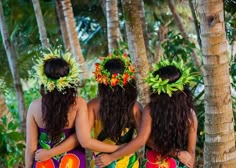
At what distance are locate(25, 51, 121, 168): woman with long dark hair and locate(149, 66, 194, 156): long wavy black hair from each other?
0.37 m

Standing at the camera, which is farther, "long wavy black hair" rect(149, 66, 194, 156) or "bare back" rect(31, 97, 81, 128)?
"bare back" rect(31, 97, 81, 128)

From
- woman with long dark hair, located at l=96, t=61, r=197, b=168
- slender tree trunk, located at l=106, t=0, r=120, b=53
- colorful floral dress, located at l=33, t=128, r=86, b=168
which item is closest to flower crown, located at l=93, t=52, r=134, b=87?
woman with long dark hair, located at l=96, t=61, r=197, b=168

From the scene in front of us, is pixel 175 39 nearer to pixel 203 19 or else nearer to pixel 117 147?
pixel 203 19

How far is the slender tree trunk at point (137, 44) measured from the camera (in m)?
4.62

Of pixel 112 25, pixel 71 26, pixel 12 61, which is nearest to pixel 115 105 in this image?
pixel 112 25

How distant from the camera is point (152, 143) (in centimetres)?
313

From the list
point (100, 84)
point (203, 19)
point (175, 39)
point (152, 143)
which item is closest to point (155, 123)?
point (152, 143)

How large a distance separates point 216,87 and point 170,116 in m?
0.53

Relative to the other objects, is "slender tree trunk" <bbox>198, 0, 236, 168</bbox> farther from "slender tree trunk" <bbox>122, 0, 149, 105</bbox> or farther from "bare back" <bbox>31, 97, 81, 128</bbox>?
"slender tree trunk" <bbox>122, 0, 149, 105</bbox>

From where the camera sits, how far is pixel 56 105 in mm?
3088

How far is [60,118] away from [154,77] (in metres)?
0.76

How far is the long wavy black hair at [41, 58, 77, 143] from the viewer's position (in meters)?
3.06

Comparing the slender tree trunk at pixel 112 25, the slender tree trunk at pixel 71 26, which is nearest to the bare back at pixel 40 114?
the slender tree trunk at pixel 112 25

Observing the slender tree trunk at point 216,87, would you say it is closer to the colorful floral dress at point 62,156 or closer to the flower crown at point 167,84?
the flower crown at point 167,84
